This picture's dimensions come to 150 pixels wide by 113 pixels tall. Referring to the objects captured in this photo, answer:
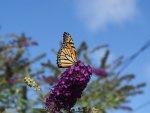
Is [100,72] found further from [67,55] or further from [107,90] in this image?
[67,55]

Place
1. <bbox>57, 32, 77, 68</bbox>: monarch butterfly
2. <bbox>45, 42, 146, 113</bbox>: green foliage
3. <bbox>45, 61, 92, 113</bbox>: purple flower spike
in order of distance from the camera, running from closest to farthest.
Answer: <bbox>45, 61, 92, 113</bbox>: purple flower spike, <bbox>57, 32, 77, 68</bbox>: monarch butterfly, <bbox>45, 42, 146, 113</bbox>: green foliage

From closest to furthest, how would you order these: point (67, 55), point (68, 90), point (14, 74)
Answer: point (68, 90)
point (67, 55)
point (14, 74)

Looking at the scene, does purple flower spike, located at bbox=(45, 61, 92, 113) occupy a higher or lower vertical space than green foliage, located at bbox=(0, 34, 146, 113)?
lower

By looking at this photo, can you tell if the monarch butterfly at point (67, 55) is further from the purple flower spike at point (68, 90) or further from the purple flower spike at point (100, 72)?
the purple flower spike at point (100, 72)

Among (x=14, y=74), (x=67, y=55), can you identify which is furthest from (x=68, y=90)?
(x=14, y=74)

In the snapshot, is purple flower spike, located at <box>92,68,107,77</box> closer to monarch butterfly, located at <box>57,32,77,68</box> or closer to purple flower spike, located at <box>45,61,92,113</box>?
monarch butterfly, located at <box>57,32,77,68</box>

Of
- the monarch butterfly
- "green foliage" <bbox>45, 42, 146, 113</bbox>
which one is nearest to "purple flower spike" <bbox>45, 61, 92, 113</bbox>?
the monarch butterfly
